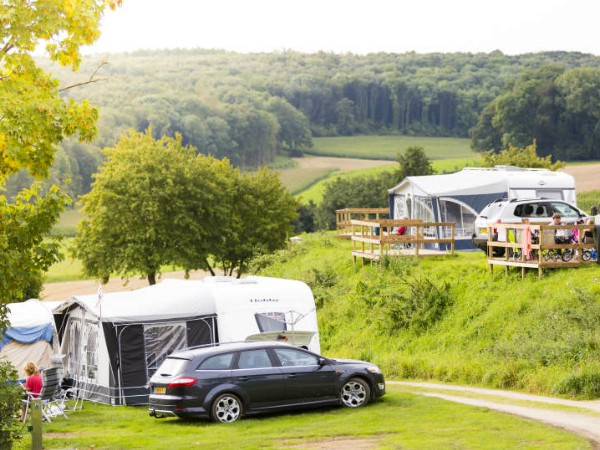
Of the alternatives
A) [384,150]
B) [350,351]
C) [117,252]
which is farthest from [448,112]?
[350,351]

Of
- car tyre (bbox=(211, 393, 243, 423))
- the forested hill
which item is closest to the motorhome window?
car tyre (bbox=(211, 393, 243, 423))

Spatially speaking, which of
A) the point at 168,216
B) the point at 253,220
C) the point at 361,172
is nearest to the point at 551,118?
the point at 361,172

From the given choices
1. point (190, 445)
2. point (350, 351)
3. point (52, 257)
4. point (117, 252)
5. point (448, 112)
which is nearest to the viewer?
point (52, 257)

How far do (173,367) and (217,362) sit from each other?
858 millimetres

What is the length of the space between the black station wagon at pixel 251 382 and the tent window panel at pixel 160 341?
490 centimetres

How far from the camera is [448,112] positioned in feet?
541

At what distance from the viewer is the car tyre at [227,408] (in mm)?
18766

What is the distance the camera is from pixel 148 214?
2058 inches

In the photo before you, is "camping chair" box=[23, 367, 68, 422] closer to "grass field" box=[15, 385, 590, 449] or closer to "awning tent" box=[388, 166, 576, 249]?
"grass field" box=[15, 385, 590, 449]

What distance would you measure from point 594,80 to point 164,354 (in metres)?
98.0

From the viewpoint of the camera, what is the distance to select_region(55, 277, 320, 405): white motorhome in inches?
951

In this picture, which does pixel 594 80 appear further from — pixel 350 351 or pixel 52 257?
pixel 52 257

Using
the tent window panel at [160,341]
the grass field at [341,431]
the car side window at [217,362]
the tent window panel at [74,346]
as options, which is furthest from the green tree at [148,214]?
the car side window at [217,362]

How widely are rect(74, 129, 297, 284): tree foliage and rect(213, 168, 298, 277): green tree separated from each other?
0.06 metres
